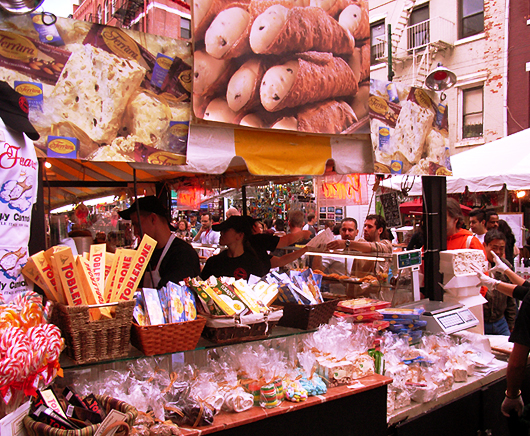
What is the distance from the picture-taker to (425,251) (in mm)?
4535

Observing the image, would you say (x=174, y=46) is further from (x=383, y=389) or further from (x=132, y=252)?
(x=383, y=389)

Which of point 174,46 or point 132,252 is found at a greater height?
point 174,46

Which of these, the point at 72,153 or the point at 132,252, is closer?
the point at 132,252

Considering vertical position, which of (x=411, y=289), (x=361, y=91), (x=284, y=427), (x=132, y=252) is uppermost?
(x=361, y=91)

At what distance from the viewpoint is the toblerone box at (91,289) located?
6.39ft

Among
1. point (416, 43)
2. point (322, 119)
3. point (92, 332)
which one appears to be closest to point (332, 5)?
point (322, 119)

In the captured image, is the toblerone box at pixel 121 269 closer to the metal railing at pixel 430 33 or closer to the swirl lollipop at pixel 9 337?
the swirl lollipop at pixel 9 337

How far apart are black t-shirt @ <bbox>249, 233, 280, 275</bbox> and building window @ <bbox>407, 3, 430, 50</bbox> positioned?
13168mm

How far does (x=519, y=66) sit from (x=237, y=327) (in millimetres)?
13939

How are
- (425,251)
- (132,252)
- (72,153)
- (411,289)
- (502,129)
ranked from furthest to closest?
(502,129) < (425,251) < (411,289) < (72,153) < (132,252)

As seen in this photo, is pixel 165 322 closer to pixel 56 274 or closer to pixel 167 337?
pixel 167 337

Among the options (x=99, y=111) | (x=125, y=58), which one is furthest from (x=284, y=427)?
(x=125, y=58)

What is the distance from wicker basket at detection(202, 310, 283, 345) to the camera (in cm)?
224

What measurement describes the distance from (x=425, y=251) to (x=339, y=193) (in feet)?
6.98
